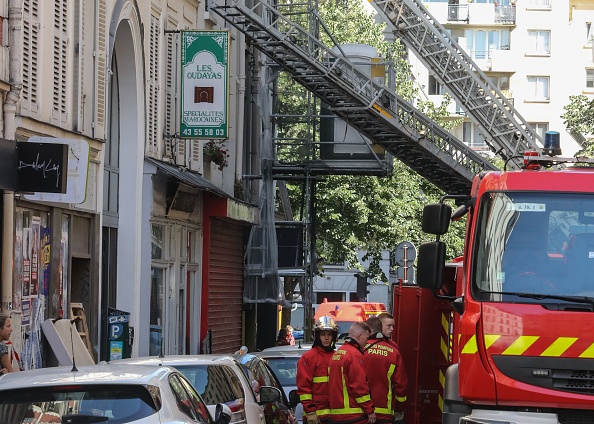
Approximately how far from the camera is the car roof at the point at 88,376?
853cm

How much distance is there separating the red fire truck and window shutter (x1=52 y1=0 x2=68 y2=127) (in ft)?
26.1

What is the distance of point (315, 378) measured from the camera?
13234 millimetres

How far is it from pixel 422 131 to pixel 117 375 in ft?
64.8

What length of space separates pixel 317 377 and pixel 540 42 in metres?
64.9

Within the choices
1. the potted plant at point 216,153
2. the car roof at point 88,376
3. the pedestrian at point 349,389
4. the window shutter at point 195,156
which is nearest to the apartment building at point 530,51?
the potted plant at point 216,153

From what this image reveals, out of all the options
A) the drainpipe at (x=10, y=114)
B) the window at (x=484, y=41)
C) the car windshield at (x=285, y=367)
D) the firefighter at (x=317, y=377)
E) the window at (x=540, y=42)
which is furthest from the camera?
the window at (x=484, y=41)

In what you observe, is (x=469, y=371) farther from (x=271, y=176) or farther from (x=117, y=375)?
(x=271, y=176)

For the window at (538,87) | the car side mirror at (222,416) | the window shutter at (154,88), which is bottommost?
the car side mirror at (222,416)

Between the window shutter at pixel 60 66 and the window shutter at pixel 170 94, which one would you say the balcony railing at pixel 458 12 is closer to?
the window shutter at pixel 170 94

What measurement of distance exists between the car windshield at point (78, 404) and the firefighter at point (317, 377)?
4.55 metres

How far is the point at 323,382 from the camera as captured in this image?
43.2ft

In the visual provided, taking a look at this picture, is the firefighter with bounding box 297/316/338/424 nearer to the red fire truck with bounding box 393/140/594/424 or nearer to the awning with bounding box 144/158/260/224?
the red fire truck with bounding box 393/140/594/424

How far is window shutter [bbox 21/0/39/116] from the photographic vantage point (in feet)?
54.2

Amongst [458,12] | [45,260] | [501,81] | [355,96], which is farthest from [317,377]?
[458,12]
